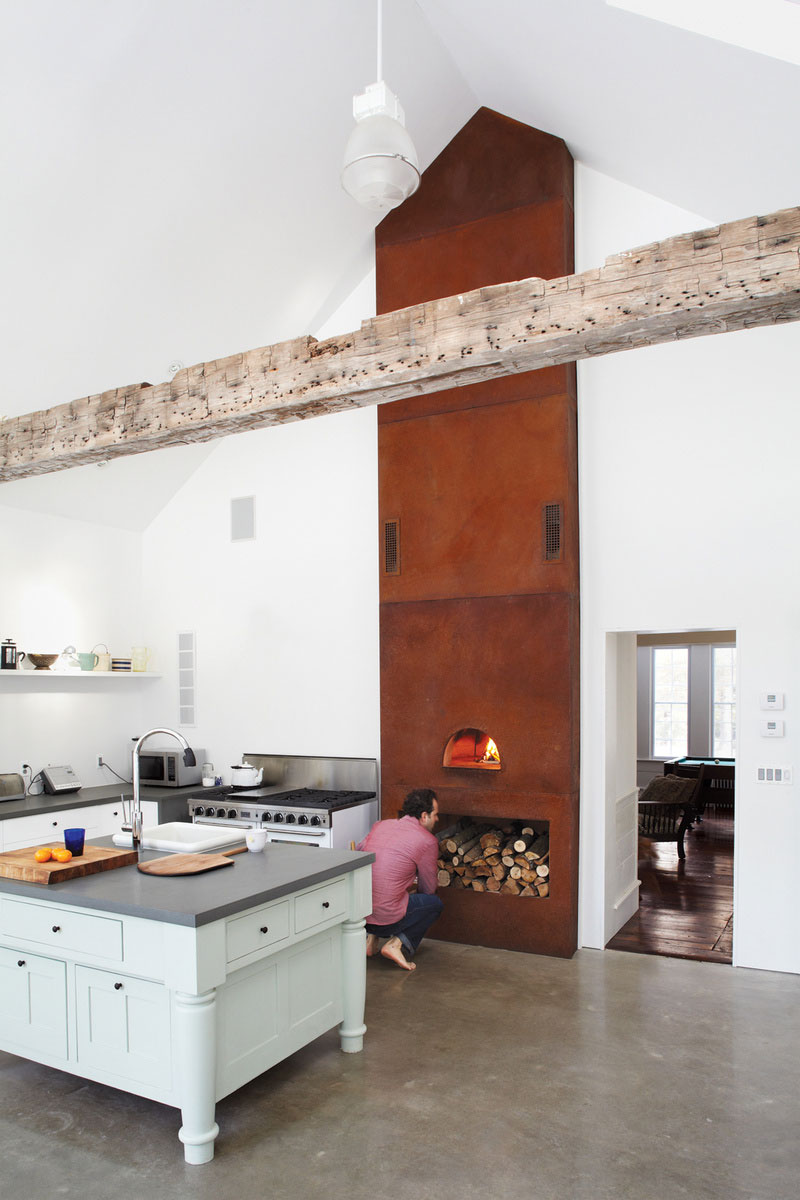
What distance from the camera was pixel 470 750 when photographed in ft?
17.8

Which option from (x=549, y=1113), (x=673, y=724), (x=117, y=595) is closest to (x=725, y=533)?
(x=549, y=1113)

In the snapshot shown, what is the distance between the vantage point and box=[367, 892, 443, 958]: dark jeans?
187 inches

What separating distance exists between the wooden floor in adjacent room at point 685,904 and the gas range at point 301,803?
1.75 m

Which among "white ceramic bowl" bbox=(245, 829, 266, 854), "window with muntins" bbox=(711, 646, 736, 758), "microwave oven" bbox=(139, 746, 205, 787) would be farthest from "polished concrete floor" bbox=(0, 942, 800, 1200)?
"window with muntins" bbox=(711, 646, 736, 758)

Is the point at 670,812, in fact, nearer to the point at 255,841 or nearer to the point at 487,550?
the point at 487,550

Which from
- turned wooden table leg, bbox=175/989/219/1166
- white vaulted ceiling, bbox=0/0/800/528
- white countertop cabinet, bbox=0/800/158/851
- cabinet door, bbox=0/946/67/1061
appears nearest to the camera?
turned wooden table leg, bbox=175/989/219/1166

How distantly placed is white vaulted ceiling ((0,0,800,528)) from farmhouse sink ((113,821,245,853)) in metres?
2.89

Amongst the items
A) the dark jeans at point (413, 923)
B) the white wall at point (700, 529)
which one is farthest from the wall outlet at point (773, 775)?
the dark jeans at point (413, 923)

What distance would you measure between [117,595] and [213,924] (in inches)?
173

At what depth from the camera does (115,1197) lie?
269 cm

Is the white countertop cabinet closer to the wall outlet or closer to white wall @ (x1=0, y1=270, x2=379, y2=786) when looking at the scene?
white wall @ (x1=0, y1=270, x2=379, y2=786)

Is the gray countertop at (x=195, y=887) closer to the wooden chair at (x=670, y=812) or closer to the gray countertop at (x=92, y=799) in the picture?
the gray countertop at (x=92, y=799)

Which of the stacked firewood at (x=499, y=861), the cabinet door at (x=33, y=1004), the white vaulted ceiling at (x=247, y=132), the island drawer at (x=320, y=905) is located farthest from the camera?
the stacked firewood at (x=499, y=861)

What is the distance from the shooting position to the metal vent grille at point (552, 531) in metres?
5.00
